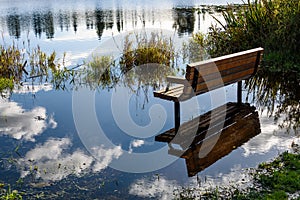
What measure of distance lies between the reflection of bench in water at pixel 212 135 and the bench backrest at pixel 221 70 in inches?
21.5

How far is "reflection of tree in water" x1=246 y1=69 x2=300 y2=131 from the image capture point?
23.2 ft

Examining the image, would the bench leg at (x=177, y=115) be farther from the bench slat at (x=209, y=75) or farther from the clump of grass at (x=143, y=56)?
the clump of grass at (x=143, y=56)

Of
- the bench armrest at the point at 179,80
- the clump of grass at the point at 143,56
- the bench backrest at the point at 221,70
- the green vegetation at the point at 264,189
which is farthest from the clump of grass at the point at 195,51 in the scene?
the green vegetation at the point at 264,189

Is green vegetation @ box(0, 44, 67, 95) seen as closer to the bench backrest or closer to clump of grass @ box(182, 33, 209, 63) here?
clump of grass @ box(182, 33, 209, 63)

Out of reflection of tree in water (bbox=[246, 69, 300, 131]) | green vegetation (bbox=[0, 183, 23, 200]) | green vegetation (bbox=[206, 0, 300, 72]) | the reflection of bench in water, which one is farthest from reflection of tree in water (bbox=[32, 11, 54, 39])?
green vegetation (bbox=[0, 183, 23, 200])

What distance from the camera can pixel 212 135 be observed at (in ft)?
20.3

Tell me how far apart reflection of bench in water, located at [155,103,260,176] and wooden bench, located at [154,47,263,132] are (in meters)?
0.34

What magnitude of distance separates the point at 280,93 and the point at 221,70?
2322 mm

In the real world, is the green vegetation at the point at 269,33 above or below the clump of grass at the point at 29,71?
above

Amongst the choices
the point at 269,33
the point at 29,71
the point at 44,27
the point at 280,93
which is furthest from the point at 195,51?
the point at 44,27

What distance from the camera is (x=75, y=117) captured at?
742cm

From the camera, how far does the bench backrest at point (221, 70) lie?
616cm

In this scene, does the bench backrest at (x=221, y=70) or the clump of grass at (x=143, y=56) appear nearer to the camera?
the bench backrest at (x=221, y=70)

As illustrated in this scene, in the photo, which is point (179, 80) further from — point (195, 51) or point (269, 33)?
point (195, 51)
